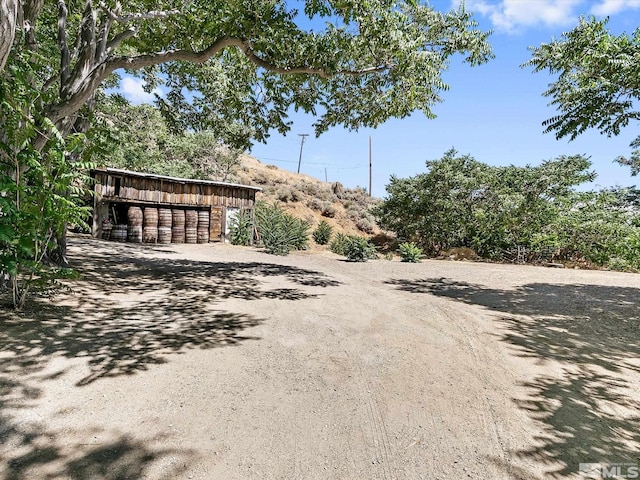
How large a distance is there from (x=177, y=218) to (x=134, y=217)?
2231 mm

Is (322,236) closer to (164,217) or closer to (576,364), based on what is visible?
(164,217)

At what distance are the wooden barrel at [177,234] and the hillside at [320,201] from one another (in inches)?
494

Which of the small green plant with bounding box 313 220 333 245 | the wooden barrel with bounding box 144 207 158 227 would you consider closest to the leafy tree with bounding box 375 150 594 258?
the small green plant with bounding box 313 220 333 245

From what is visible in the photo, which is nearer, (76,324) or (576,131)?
(76,324)

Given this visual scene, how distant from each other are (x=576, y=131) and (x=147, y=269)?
38.9 ft

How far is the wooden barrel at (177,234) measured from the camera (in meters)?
19.4

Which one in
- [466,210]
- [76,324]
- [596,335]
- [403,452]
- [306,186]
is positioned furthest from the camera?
[306,186]

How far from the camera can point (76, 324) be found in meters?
4.41

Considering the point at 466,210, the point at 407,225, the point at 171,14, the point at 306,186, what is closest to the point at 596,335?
the point at 171,14

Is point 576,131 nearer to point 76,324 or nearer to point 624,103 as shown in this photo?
point 624,103

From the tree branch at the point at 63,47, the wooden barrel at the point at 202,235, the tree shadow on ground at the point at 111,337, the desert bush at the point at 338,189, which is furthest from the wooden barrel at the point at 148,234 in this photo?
the desert bush at the point at 338,189

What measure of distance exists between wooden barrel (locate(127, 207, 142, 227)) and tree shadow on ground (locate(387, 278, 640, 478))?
15.7 m

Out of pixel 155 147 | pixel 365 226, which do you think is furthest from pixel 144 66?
pixel 365 226

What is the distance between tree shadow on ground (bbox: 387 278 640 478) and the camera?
2.57 meters
